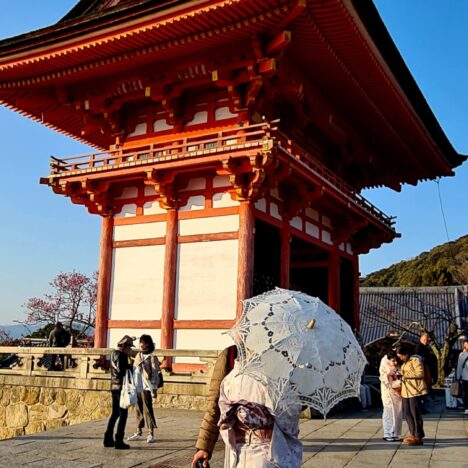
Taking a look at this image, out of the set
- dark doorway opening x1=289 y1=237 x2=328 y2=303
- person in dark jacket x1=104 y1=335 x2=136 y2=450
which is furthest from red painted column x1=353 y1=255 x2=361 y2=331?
person in dark jacket x1=104 y1=335 x2=136 y2=450

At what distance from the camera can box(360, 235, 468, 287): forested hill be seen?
143ft

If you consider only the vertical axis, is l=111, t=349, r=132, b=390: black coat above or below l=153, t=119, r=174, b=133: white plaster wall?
below

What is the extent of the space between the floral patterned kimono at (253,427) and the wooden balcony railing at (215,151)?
9.21 m

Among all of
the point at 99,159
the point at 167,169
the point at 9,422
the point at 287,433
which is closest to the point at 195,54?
the point at 167,169

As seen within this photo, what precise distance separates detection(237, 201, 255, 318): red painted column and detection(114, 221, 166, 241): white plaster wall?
2.55m

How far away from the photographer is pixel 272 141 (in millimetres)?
12273

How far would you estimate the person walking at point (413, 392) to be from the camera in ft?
29.1

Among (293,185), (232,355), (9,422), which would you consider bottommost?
(9,422)

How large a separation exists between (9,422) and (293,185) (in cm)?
994

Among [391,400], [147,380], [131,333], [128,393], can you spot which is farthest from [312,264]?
[128,393]

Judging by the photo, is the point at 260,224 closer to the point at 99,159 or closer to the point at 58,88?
the point at 99,159

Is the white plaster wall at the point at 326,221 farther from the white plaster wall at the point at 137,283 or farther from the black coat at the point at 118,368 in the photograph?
the black coat at the point at 118,368

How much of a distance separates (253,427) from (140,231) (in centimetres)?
1210

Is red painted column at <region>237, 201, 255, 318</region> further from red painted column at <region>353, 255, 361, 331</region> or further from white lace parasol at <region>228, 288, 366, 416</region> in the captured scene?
white lace parasol at <region>228, 288, 366, 416</region>
